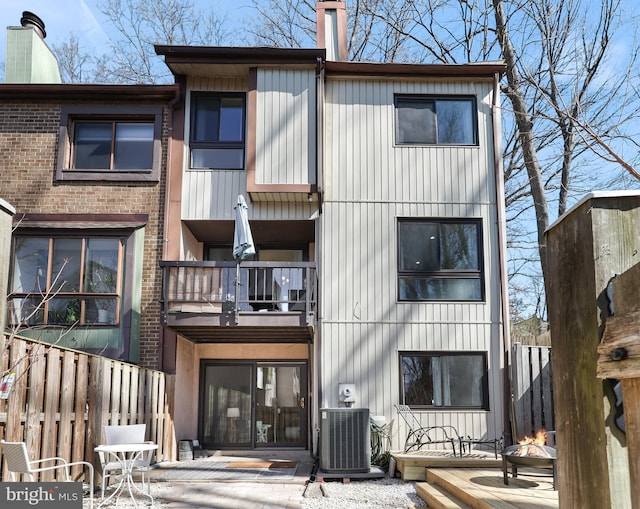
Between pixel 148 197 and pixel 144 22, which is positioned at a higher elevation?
pixel 144 22

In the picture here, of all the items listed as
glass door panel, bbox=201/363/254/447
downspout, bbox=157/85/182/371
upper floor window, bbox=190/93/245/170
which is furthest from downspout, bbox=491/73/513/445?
downspout, bbox=157/85/182/371

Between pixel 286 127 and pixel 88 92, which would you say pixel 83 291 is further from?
pixel 286 127

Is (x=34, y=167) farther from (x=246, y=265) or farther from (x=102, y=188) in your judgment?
(x=246, y=265)

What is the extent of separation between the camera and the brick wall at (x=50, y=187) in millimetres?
11516

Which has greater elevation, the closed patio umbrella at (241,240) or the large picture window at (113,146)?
the large picture window at (113,146)

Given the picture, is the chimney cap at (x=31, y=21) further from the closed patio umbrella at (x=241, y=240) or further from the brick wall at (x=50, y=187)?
the closed patio umbrella at (x=241, y=240)

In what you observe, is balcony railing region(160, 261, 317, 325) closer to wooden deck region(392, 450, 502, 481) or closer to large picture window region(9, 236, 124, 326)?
large picture window region(9, 236, 124, 326)

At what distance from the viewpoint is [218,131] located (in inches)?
477

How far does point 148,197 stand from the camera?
11.7m

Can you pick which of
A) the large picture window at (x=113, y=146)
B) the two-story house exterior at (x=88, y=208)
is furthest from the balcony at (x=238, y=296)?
the large picture window at (x=113, y=146)

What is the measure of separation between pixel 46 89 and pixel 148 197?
271 centimetres

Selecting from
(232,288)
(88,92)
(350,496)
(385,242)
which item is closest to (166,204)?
(232,288)

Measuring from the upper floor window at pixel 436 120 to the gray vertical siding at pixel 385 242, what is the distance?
17 centimetres

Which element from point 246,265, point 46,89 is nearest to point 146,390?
point 246,265
